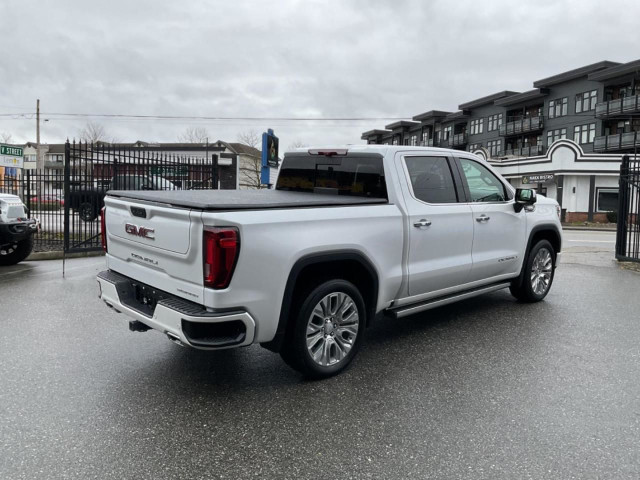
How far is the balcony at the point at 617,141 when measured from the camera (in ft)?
141

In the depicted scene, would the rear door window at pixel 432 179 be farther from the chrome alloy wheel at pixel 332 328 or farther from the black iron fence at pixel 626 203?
the black iron fence at pixel 626 203

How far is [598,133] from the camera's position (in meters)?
46.7

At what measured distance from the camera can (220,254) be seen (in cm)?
345

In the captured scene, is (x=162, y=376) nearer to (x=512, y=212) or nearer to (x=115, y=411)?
(x=115, y=411)

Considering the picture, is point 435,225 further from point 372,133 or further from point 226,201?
point 372,133

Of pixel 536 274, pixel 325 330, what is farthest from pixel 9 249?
pixel 536 274

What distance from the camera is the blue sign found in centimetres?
1697

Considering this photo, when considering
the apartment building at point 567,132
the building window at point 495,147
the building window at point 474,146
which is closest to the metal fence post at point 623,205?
the apartment building at point 567,132

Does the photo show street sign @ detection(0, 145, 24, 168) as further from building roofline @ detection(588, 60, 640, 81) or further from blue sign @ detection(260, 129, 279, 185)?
building roofline @ detection(588, 60, 640, 81)

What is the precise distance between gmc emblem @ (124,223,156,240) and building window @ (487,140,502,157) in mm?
58784

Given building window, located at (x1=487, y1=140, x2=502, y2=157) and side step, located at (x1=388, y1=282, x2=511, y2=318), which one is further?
building window, located at (x1=487, y1=140, x2=502, y2=157)

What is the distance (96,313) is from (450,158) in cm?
432

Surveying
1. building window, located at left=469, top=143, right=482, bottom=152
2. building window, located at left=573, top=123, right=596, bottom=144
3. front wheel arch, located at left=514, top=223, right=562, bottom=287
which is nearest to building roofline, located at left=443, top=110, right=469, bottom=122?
building window, located at left=469, top=143, right=482, bottom=152

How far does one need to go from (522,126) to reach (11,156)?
49.8 meters
